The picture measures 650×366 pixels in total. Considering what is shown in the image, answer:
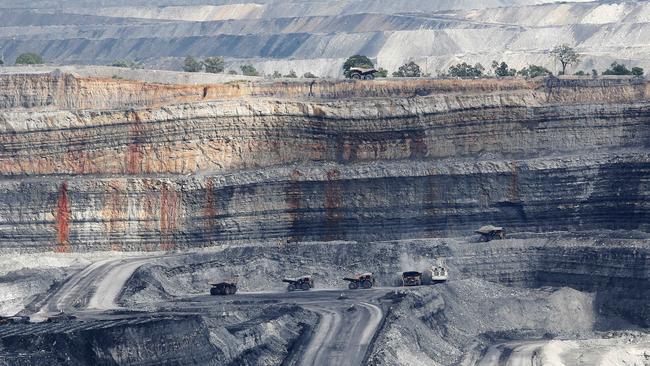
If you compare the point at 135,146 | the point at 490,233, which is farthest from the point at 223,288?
the point at 490,233

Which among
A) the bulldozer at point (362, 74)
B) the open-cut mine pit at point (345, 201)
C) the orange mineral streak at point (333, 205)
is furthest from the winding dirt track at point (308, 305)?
the bulldozer at point (362, 74)

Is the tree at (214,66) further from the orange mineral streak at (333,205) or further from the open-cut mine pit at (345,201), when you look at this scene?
the orange mineral streak at (333,205)

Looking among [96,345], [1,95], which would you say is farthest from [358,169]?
[96,345]

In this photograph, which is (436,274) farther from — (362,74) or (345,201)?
(362,74)

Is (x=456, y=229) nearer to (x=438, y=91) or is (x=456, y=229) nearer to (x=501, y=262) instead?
(x=501, y=262)

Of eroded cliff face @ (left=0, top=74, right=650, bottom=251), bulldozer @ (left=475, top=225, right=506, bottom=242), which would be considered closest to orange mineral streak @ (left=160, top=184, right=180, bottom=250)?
eroded cliff face @ (left=0, top=74, right=650, bottom=251)

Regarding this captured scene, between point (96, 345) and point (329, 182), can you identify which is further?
point (329, 182)
